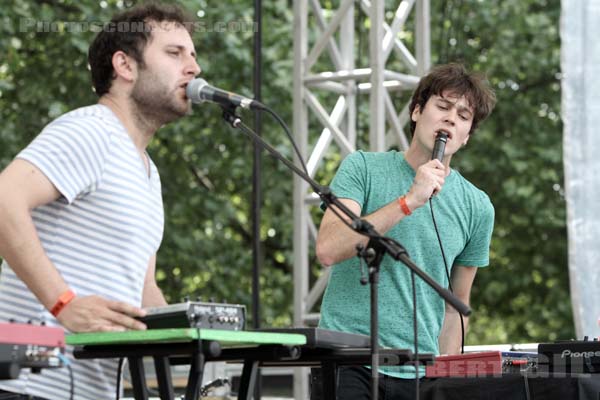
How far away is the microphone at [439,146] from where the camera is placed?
3.21m

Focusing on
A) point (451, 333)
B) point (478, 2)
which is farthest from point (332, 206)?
point (478, 2)

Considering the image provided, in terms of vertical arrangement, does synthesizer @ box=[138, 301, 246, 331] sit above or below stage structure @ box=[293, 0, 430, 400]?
below

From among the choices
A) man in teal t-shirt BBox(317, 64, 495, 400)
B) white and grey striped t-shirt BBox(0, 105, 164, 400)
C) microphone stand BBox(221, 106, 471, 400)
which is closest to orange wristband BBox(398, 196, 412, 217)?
man in teal t-shirt BBox(317, 64, 495, 400)

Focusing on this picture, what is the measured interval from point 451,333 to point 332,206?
111 cm

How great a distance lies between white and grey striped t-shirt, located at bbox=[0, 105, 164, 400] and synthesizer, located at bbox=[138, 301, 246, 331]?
25 cm

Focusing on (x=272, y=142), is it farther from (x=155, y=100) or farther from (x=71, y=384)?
(x=71, y=384)

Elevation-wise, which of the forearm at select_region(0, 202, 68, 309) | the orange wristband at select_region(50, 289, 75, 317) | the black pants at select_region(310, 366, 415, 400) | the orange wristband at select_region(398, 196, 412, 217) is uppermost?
the orange wristband at select_region(398, 196, 412, 217)

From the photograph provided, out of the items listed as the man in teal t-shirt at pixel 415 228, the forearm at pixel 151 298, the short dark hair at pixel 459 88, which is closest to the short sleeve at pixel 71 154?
the forearm at pixel 151 298

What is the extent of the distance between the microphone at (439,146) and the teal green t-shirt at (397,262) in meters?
0.17

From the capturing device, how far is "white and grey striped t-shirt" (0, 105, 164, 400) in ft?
7.95

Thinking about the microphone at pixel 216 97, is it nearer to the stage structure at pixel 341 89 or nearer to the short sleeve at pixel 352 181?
the short sleeve at pixel 352 181

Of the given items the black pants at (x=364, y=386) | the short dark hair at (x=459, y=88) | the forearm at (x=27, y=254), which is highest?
the short dark hair at (x=459, y=88)

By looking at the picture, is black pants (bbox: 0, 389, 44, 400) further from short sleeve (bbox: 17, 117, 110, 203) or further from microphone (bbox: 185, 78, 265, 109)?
microphone (bbox: 185, 78, 265, 109)

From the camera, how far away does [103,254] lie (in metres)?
2.51
